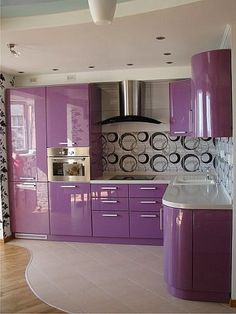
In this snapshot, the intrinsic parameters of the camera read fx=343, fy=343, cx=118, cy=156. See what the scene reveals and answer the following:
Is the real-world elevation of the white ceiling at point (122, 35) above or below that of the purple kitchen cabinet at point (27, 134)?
above

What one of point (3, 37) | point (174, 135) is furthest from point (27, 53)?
point (174, 135)

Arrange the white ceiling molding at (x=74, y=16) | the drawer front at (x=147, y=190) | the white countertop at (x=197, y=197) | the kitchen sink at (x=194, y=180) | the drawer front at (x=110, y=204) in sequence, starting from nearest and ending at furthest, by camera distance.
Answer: the white ceiling molding at (x=74, y=16)
the white countertop at (x=197, y=197)
the kitchen sink at (x=194, y=180)
the drawer front at (x=147, y=190)
the drawer front at (x=110, y=204)

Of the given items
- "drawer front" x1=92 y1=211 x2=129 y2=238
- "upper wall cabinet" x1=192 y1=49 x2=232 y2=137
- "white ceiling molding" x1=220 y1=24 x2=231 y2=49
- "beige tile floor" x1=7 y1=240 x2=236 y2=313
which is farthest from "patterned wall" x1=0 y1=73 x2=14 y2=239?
"white ceiling molding" x1=220 y1=24 x2=231 y2=49

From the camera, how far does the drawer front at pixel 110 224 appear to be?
4285 mm

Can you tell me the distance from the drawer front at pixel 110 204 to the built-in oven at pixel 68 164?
1.06 ft

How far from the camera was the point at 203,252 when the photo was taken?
2.77 m

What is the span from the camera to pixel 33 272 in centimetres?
349

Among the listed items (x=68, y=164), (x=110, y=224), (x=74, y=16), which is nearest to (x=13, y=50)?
(x=74, y=16)

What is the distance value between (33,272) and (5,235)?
128 centimetres

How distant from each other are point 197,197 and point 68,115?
2.13 meters

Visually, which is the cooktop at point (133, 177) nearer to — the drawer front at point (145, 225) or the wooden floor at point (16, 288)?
the drawer front at point (145, 225)

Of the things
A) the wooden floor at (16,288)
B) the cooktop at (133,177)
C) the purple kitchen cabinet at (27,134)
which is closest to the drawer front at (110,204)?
the cooktop at (133,177)

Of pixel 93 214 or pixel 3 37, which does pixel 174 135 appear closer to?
pixel 93 214

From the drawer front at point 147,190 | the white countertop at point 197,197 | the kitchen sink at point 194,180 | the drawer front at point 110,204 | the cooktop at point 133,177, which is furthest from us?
the cooktop at point 133,177
